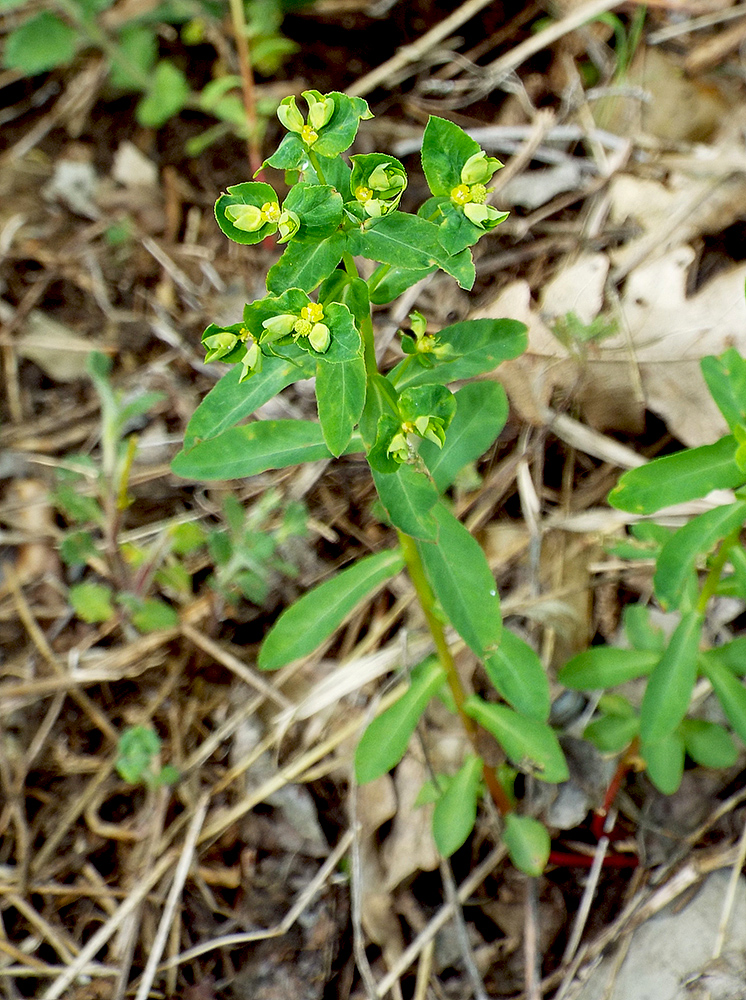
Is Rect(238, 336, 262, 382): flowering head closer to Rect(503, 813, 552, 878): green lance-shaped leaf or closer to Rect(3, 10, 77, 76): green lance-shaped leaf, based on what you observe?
Rect(503, 813, 552, 878): green lance-shaped leaf

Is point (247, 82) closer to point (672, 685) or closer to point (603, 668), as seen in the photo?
point (603, 668)

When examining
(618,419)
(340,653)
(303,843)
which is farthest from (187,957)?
(618,419)

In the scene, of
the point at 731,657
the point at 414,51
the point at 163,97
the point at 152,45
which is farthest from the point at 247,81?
the point at 731,657

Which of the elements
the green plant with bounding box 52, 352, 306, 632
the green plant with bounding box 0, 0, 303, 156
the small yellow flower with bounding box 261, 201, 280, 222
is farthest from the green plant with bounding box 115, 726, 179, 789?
the green plant with bounding box 0, 0, 303, 156

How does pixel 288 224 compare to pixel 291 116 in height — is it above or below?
below

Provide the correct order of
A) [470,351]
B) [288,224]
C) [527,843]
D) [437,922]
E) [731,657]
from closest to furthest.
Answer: [288,224] < [470,351] < [731,657] < [527,843] < [437,922]

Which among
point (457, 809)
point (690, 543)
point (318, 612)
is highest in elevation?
point (690, 543)
